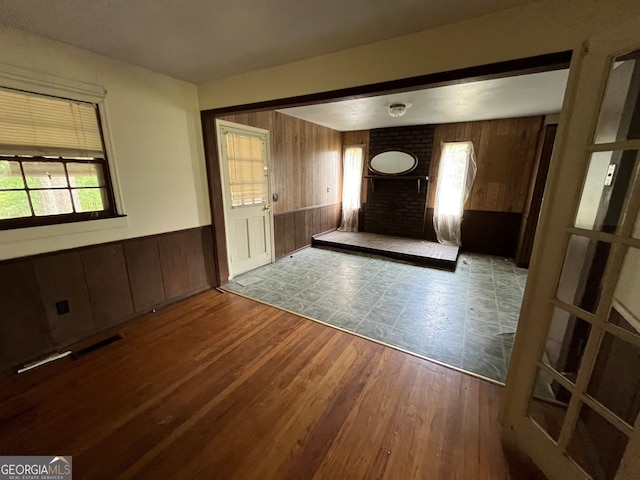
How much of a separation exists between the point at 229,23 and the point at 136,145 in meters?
1.47

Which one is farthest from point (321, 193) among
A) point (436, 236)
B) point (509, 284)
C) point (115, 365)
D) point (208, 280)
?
point (115, 365)

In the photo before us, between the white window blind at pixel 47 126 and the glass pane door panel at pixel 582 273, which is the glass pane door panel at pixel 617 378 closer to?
the glass pane door panel at pixel 582 273

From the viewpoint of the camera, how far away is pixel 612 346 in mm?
1088

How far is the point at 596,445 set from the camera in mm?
1152

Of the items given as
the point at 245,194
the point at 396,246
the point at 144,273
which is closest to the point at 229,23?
the point at 245,194

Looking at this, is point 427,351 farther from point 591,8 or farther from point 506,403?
point 591,8

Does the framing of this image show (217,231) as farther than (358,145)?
No

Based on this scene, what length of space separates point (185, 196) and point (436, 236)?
14.8 ft

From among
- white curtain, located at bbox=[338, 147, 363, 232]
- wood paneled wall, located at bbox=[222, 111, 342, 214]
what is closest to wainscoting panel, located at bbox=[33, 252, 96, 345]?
wood paneled wall, located at bbox=[222, 111, 342, 214]

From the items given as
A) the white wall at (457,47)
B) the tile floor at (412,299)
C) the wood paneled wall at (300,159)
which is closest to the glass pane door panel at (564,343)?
the tile floor at (412,299)

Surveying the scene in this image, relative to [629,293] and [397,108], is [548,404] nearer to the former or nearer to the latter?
[629,293]

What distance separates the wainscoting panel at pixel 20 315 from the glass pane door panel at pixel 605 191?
3.45 m

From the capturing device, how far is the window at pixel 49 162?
1.79 meters

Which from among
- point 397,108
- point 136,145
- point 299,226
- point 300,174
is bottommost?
point 299,226
